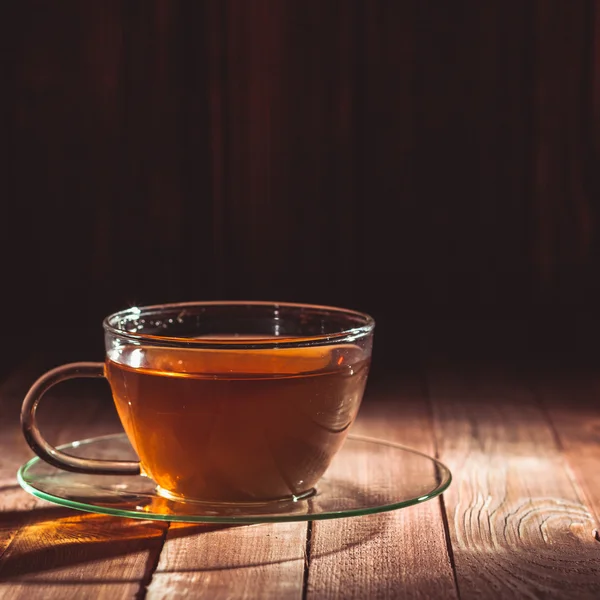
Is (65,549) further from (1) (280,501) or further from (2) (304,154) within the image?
(2) (304,154)

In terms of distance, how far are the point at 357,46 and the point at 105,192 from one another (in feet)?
1.69

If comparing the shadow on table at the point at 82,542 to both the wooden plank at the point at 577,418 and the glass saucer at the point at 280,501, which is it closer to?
the glass saucer at the point at 280,501

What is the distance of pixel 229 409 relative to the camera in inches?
25.3

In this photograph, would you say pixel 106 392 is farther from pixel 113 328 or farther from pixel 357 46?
pixel 357 46

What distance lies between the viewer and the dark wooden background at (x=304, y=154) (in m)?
1.79

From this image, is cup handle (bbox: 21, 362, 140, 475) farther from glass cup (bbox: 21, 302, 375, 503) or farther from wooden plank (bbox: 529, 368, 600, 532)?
wooden plank (bbox: 529, 368, 600, 532)

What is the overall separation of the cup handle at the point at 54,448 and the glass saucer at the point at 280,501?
0.01 metres

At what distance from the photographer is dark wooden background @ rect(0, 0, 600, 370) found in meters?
1.79

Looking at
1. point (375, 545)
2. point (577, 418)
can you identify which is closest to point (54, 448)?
point (375, 545)

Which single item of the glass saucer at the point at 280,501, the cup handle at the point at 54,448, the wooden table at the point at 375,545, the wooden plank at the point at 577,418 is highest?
the cup handle at the point at 54,448

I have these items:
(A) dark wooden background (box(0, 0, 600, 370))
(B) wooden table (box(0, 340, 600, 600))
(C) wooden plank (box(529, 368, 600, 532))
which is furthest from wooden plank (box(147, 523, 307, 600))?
(A) dark wooden background (box(0, 0, 600, 370))

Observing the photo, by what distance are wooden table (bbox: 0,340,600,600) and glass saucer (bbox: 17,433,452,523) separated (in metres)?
0.02

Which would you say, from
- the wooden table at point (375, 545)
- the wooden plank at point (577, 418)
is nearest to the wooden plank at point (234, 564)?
the wooden table at point (375, 545)

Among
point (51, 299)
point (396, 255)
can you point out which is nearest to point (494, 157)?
point (396, 255)
